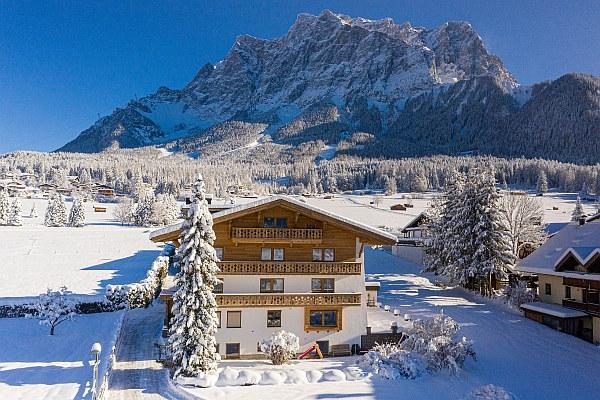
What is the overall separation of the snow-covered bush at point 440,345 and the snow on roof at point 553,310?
10.9 m

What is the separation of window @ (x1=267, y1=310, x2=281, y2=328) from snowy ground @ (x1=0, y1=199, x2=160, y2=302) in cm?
2181

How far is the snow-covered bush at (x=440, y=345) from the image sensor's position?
23141 mm

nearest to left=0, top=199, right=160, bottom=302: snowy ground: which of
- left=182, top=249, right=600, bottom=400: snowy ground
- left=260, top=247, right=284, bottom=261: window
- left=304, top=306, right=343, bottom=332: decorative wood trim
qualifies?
left=260, top=247, right=284, bottom=261: window

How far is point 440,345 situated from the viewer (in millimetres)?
23188

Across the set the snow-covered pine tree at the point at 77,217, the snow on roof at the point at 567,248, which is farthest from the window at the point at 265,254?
the snow-covered pine tree at the point at 77,217

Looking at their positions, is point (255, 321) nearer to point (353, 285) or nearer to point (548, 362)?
point (353, 285)

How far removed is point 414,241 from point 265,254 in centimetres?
4372

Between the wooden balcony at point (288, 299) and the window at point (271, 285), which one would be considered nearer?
the wooden balcony at point (288, 299)

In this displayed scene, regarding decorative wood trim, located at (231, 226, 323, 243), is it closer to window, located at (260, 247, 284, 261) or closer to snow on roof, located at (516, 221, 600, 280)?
window, located at (260, 247, 284, 261)

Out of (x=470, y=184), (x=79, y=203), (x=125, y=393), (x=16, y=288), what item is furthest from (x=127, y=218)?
(x=125, y=393)

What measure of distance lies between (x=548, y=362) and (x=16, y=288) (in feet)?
147

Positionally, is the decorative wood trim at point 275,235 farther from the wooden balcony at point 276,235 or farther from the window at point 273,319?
the window at point 273,319

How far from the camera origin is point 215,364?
2267 cm

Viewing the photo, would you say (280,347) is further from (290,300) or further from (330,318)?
(330,318)
